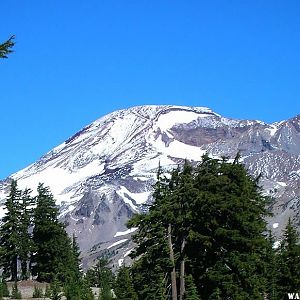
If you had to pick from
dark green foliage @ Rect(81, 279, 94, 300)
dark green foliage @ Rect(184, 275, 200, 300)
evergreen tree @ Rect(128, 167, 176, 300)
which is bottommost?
dark green foliage @ Rect(184, 275, 200, 300)

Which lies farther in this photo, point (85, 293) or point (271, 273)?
point (271, 273)

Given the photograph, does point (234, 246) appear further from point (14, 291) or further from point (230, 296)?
point (14, 291)

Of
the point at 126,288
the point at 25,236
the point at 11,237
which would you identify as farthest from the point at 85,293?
the point at 11,237

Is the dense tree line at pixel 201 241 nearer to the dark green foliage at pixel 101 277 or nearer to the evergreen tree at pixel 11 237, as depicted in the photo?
the dark green foliage at pixel 101 277

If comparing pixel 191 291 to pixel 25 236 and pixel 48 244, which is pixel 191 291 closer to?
pixel 48 244

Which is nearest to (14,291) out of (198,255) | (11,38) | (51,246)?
(51,246)

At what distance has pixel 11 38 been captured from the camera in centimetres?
1736

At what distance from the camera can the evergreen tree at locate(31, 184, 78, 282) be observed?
75.0m

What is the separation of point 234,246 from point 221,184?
4.32 m

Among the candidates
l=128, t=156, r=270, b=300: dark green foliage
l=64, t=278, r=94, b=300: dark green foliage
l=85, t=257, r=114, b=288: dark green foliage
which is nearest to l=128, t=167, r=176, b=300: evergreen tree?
l=128, t=156, r=270, b=300: dark green foliage

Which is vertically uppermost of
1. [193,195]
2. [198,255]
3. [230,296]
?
[193,195]

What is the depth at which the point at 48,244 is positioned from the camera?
247ft

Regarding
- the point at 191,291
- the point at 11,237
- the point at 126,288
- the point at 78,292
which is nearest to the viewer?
the point at 191,291

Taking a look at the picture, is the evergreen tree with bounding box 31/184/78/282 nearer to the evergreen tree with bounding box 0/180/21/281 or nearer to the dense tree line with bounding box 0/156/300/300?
the evergreen tree with bounding box 0/180/21/281
